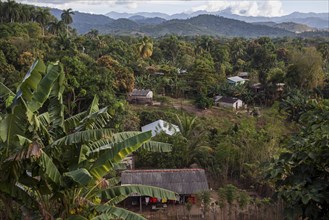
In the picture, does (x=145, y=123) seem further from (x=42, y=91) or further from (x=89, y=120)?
(x=42, y=91)

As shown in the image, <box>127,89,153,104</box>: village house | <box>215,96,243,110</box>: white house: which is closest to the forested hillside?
<box>215,96,243,110</box>: white house

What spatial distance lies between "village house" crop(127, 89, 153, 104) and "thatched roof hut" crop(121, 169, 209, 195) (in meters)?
15.2

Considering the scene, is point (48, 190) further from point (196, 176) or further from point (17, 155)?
point (196, 176)

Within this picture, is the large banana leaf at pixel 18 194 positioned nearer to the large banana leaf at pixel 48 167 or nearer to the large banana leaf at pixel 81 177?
the large banana leaf at pixel 48 167

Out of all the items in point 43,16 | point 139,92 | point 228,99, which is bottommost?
point 228,99

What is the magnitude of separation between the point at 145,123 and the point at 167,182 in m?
9.94

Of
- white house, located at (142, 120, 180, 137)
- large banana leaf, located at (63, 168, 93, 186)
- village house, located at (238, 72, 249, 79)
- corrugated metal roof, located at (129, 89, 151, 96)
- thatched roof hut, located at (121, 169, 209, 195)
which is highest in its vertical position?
large banana leaf, located at (63, 168, 93, 186)

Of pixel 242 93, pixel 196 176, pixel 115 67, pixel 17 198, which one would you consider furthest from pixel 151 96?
pixel 17 198

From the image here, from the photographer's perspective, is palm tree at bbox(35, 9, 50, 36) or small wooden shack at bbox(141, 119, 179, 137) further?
palm tree at bbox(35, 9, 50, 36)

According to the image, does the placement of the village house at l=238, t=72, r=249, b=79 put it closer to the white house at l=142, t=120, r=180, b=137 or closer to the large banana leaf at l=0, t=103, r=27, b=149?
the white house at l=142, t=120, r=180, b=137

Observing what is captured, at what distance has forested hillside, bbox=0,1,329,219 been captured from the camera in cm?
541

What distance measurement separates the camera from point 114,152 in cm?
573

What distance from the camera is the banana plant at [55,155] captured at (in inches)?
212

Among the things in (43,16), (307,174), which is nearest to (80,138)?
(307,174)
